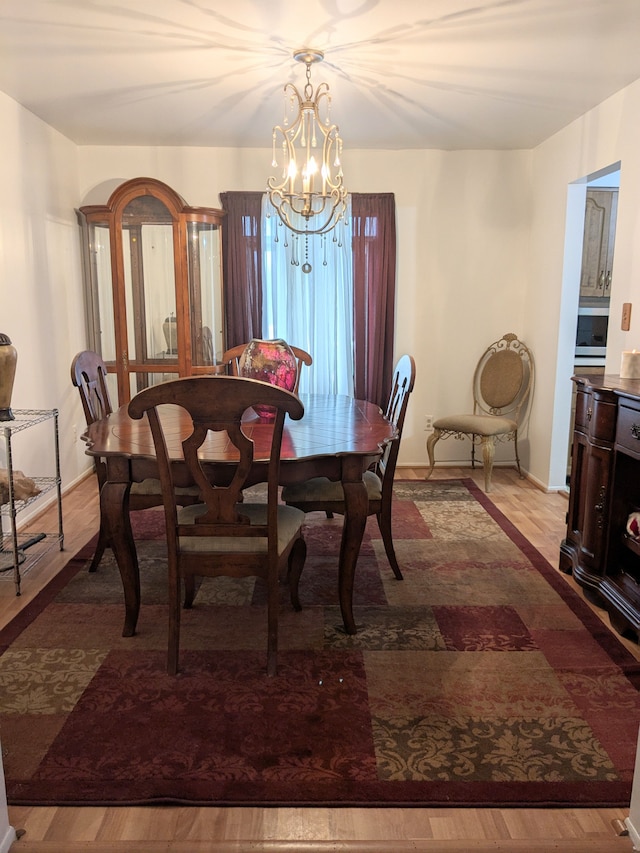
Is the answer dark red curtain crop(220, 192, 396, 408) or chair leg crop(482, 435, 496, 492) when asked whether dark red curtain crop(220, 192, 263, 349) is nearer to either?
dark red curtain crop(220, 192, 396, 408)

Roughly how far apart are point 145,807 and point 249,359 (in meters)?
1.71

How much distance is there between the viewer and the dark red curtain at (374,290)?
4609 mm

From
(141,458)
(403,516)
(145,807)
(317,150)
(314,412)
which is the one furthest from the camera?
(317,150)

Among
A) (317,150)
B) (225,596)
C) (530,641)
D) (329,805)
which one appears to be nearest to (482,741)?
(329,805)

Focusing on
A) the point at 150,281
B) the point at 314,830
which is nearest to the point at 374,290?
the point at 150,281

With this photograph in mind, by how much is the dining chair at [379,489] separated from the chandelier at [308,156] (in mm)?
881

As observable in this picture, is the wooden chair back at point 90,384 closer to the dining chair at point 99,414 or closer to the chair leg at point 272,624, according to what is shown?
the dining chair at point 99,414

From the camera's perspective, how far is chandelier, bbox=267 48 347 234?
9.53ft

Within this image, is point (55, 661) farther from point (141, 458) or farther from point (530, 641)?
point (530, 641)

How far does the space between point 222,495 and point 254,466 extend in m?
0.16

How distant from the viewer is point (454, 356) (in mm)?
4883

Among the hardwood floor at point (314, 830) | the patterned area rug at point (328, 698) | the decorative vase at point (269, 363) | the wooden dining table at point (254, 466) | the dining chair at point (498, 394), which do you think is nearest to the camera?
the hardwood floor at point (314, 830)

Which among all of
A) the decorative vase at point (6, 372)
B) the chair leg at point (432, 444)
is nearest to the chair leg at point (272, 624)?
the decorative vase at point (6, 372)

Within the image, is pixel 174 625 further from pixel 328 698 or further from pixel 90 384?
pixel 90 384
